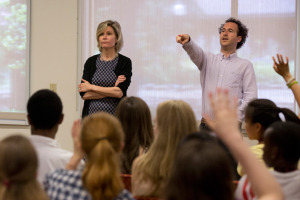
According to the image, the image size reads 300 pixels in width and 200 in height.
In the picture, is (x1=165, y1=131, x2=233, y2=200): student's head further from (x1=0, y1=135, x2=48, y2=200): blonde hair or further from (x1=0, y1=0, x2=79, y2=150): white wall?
(x1=0, y1=0, x2=79, y2=150): white wall

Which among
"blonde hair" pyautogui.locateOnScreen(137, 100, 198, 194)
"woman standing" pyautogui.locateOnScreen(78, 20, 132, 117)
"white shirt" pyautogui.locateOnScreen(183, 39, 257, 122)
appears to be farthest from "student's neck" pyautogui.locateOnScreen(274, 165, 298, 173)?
"woman standing" pyautogui.locateOnScreen(78, 20, 132, 117)

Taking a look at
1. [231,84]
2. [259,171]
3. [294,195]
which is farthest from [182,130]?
[231,84]

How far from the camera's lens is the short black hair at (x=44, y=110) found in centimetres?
238

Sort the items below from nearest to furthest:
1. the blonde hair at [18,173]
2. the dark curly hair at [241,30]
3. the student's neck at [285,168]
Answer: the blonde hair at [18,173], the student's neck at [285,168], the dark curly hair at [241,30]

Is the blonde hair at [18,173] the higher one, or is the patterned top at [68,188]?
the blonde hair at [18,173]

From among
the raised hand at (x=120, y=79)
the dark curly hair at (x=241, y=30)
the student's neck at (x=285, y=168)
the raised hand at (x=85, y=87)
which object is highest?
the dark curly hair at (x=241, y=30)

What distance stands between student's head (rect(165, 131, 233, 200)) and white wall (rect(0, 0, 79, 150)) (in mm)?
3980

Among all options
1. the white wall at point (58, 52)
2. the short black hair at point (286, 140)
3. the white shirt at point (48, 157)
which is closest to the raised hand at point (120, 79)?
the white wall at point (58, 52)

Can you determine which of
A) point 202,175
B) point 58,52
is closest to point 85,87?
point 58,52

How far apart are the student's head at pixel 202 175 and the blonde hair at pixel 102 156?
1.42 ft

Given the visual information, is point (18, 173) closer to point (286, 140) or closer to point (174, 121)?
point (174, 121)

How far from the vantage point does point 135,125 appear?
281 cm

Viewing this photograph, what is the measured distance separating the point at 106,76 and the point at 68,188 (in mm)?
2432

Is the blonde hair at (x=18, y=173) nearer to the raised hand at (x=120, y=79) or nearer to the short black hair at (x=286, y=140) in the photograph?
the short black hair at (x=286, y=140)
